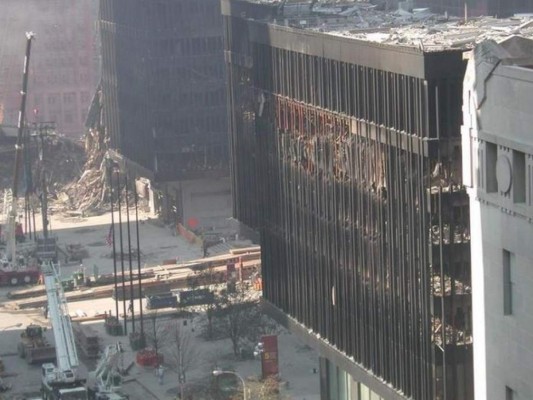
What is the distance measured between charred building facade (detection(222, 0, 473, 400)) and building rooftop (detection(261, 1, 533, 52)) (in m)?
0.51

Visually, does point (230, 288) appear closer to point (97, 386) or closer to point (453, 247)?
point (97, 386)

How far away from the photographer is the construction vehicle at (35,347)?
99000 mm

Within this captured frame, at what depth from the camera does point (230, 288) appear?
348ft

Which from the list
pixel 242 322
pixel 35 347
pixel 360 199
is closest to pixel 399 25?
pixel 360 199

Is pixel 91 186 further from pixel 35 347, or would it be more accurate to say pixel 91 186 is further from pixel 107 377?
pixel 107 377

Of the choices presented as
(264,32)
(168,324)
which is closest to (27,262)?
(168,324)

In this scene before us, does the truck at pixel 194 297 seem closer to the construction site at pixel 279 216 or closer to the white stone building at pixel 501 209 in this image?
the construction site at pixel 279 216

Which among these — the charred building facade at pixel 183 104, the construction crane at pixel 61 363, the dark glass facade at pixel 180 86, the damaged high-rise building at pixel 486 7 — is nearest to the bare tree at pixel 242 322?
the construction crane at pixel 61 363

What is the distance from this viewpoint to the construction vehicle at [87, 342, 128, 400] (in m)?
84.8

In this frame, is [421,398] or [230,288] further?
[230,288]

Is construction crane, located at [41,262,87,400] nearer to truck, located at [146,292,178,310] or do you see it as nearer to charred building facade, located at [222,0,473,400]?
charred building facade, located at [222,0,473,400]

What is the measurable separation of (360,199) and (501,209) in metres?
33.5

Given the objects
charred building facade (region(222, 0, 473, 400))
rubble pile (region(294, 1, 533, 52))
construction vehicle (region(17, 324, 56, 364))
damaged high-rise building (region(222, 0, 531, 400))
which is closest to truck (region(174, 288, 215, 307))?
construction vehicle (region(17, 324, 56, 364))

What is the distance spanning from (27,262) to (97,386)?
42527mm
